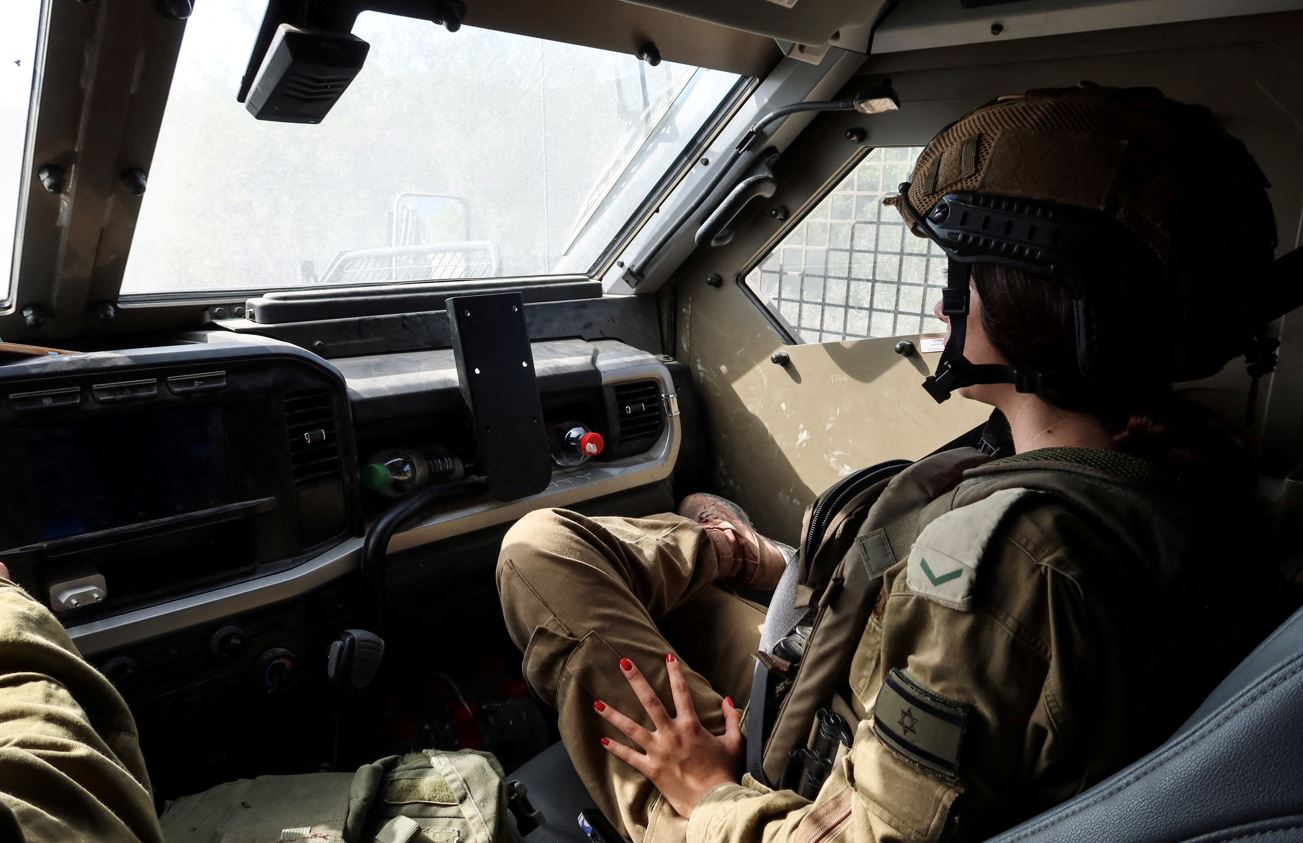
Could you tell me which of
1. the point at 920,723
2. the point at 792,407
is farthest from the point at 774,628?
the point at 792,407

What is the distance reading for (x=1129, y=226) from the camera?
3.19 feet

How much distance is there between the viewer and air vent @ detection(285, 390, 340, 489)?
182cm

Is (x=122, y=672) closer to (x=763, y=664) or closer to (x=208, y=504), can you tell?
(x=208, y=504)

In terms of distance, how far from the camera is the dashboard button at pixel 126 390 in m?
1.53

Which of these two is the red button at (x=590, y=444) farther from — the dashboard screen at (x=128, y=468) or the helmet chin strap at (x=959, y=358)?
the helmet chin strap at (x=959, y=358)

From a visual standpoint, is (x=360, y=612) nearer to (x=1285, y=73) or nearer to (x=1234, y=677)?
(x=1234, y=677)

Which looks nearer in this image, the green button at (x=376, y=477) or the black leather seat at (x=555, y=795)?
the black leather seat at (x=555, y=795)

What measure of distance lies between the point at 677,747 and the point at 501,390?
1.13m

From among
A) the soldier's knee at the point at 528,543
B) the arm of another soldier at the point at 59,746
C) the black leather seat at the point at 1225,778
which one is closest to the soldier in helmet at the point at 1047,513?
the black leather seat at the point at 1225,778

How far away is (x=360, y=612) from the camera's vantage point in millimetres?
1982

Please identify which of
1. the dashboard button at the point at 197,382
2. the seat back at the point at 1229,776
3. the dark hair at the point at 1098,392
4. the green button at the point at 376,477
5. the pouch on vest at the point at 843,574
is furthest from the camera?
the green button at the point at 376,477

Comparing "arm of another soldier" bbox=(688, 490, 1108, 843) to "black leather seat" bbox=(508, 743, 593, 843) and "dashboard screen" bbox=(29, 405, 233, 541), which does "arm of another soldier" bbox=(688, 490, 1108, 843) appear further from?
"dashboard screen" bbox=(29, 405, 233, 541)

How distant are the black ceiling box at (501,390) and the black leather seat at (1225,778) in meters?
1.63

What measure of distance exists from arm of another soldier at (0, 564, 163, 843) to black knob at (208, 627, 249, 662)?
738 millimetres
